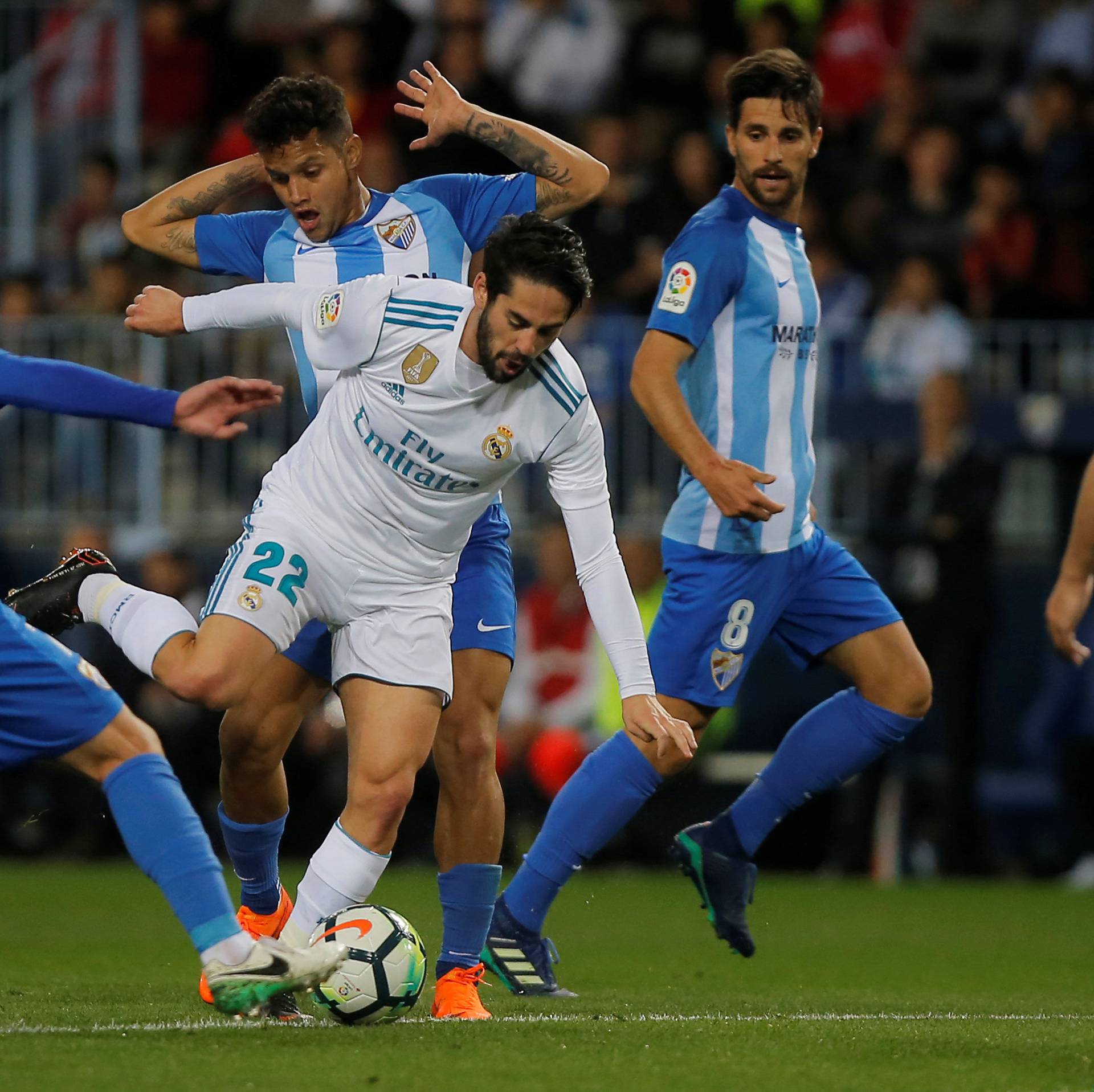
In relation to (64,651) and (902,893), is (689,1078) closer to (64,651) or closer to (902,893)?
(64,651)

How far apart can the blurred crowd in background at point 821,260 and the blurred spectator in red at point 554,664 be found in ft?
0.05

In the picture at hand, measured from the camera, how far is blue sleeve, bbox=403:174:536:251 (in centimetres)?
605

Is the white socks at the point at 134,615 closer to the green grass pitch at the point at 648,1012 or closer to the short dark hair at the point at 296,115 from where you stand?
the green grass pitch at the point at 648,1012

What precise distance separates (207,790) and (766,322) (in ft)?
20.6

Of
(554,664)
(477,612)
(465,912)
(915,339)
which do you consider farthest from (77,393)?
(915,339)

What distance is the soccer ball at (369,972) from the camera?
5.09 metres

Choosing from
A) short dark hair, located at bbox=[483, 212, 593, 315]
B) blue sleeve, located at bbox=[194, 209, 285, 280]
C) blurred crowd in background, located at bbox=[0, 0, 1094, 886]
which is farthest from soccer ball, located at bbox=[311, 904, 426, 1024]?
blurred crowd in background, located at bbox=[0, 0, 1094, 886]

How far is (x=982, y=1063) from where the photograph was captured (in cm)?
462

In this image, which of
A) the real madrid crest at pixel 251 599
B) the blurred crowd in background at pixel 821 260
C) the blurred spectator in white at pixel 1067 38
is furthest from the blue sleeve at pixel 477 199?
the blurred spectator in white at pixel 1067 38

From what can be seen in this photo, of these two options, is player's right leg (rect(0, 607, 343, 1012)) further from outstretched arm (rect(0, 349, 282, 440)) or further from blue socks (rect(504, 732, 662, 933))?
blue socks (rect(504, 732, 662, 933))

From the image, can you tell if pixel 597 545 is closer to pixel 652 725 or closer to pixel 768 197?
pixel 652 725

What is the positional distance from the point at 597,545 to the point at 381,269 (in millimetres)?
1170

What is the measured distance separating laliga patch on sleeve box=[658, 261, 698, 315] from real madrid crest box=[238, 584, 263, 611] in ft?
5.47

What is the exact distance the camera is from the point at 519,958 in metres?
6.07
